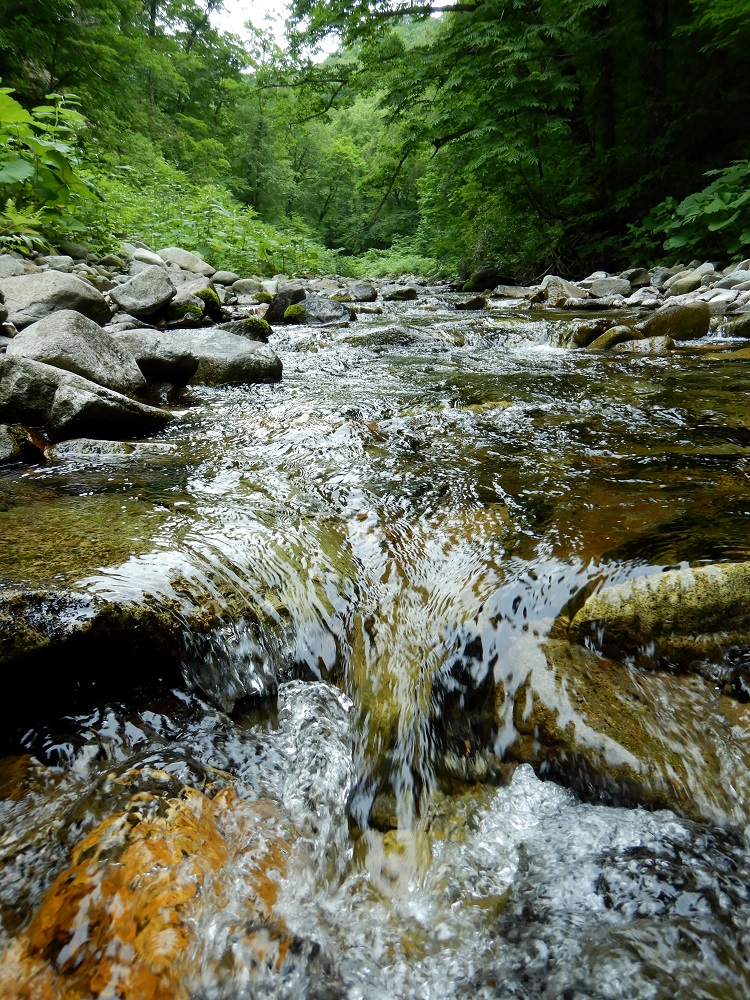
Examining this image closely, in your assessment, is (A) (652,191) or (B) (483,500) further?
(A) (652,191)

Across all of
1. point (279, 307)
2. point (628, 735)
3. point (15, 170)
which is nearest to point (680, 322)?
point (279, 307)

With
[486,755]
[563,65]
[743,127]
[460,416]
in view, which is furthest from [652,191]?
[486,755]

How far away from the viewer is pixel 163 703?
1519mm

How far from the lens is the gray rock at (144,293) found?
647 centimetres

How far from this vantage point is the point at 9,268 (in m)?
5.89

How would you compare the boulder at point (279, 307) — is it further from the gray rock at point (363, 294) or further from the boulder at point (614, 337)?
the boulder at point (614, 337)

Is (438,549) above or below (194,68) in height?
below

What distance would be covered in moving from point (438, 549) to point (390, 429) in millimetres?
1561

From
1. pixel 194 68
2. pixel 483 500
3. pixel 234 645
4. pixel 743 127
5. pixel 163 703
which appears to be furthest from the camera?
pixel 194 68

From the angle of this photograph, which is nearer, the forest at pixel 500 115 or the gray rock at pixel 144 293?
the gray rock at pixel 144 293

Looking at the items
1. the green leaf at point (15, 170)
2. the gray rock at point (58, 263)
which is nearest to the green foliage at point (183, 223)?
the gray rock at point (58, 263)

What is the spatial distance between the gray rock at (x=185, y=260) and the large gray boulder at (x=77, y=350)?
24.4 ft

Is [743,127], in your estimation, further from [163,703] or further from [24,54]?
[24,54]

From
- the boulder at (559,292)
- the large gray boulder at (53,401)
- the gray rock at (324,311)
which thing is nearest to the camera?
the large gray boulder at (53,401)
